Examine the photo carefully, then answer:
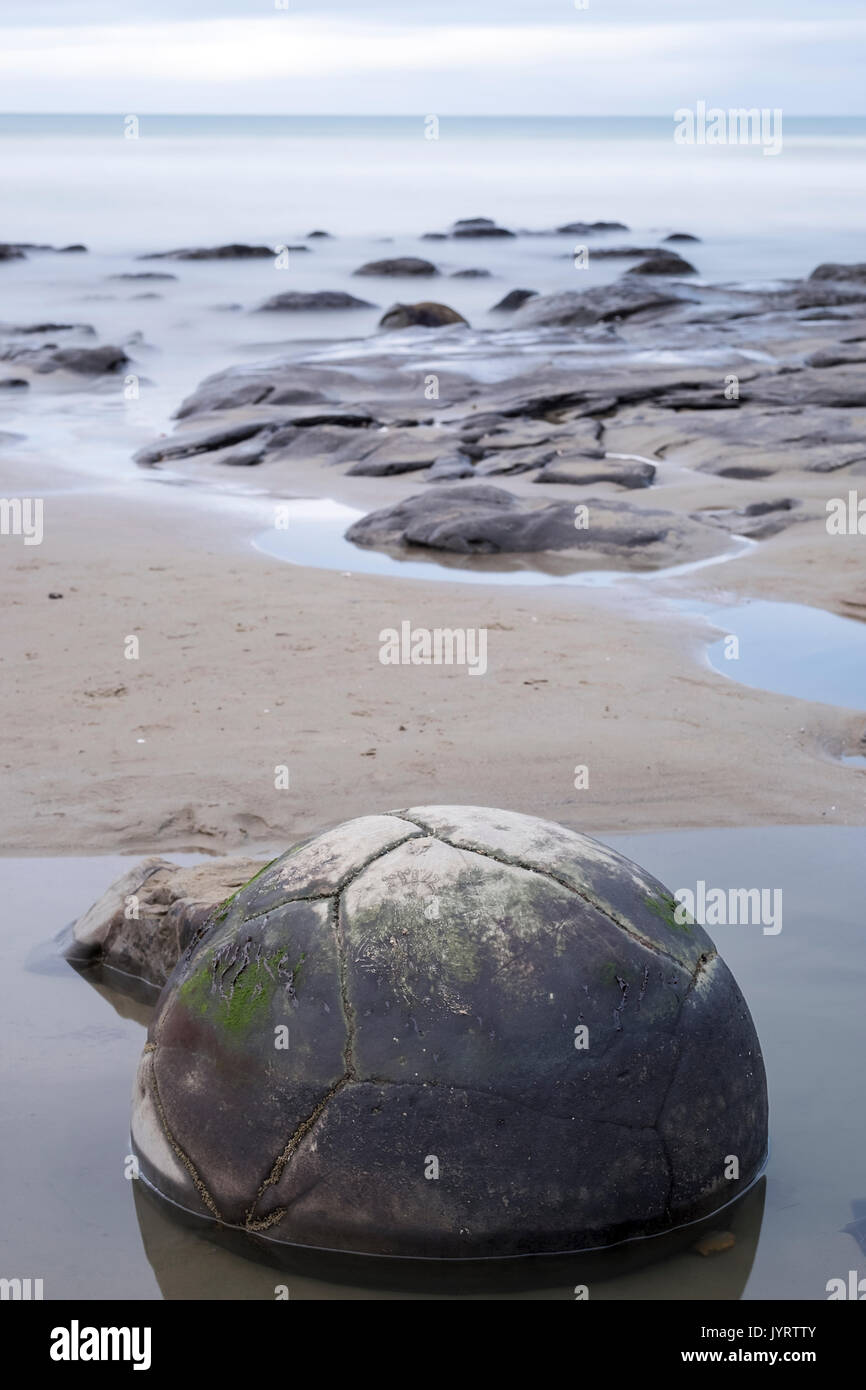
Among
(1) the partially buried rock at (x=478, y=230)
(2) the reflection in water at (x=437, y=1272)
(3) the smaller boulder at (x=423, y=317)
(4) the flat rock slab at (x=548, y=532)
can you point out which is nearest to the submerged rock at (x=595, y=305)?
(3) the smaller boulder at (x=423, y=317)

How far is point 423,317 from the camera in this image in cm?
2619

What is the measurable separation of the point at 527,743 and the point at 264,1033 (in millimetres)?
3230

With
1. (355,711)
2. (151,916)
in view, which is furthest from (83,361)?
(151,916)

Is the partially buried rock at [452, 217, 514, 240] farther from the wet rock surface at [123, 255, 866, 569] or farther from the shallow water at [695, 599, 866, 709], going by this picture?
the shallow water at [695, 599, 866, 709]

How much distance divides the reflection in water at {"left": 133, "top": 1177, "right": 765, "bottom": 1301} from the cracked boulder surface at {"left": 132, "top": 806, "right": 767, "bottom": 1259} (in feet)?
0.13

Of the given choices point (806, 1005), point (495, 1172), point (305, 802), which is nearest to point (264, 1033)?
point (495, 1172)

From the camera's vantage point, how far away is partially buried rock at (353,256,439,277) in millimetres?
39062

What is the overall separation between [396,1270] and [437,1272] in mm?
89

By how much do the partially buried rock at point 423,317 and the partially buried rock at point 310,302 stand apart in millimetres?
3985

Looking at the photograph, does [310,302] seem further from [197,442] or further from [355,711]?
[355,711]

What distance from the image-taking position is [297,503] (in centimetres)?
1228

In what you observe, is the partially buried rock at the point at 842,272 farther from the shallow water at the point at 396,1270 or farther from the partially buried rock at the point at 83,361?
the shallow water at the point at 396,1270

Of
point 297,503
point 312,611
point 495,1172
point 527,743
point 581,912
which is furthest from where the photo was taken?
point 297,503

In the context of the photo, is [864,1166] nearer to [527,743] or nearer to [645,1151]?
[645,1151]
